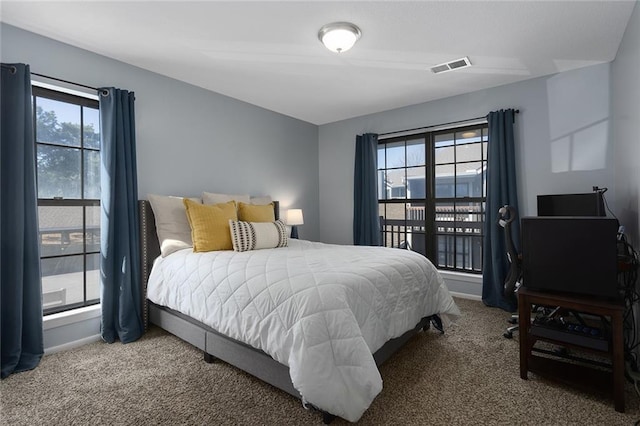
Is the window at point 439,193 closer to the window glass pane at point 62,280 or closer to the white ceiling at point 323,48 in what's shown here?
the white ceiling at point 323,48

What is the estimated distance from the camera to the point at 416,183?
437cm

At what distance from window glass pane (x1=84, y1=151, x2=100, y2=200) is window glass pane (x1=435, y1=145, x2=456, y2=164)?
3826 millimetres

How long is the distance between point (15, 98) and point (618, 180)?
484 cm

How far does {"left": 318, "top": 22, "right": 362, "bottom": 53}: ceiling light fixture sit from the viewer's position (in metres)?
2.29

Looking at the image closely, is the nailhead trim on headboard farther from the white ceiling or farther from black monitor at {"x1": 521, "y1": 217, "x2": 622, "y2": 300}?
black monitor at {"x1": 521, "y1": 217, "x2": 622, "y2": 300}

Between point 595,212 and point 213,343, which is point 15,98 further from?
point 595,212

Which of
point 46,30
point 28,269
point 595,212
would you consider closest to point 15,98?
point 46,30

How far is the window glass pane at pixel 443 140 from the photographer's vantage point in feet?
13.4

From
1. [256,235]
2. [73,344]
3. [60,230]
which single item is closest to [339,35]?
[256,235]

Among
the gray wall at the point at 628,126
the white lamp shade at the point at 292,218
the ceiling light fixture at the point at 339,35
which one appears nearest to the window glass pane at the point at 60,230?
the white lamp shade at the point at 292,218

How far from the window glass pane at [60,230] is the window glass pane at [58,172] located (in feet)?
0.43

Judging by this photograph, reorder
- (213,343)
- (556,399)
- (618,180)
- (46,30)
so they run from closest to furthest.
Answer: (556,399)
(213,343)
(46,30)
(618,180)

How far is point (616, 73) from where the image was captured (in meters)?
2.77

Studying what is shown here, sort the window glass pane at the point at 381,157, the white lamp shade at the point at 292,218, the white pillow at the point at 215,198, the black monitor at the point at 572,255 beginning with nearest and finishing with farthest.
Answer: the black monitor at the point at 572,255
the white pillow at the point at 215,198
the white lamp shade at the point at 292,218
the window glass pane at the point at 381,157
